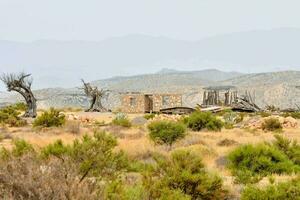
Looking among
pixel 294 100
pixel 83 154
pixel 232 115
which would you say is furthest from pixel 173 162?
pixel 294 100

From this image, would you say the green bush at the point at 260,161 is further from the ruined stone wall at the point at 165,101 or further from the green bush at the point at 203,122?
the ruined stone wall at the point at 165,101

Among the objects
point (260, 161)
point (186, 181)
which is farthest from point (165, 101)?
point (186, 181)

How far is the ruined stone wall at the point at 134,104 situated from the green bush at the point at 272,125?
27.9 m

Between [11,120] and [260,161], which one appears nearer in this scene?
[260,161]

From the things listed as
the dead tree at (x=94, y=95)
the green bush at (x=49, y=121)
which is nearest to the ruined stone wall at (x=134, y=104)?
the dead tree at (x=94, y=95)

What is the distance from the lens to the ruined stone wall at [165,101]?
67000 mm

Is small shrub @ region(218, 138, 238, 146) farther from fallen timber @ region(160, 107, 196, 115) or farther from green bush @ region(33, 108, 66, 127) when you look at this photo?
fallen timber @ region(160, 107, 196, 115)

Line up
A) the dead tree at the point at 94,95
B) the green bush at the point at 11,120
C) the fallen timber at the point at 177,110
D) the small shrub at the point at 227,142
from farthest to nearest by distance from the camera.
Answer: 1. the dead tree at the point at 94,95
2. the fallen timber at the point at 177,110
3. the green bush at the point at 11,120
4. the small shrub at the point at 227,142

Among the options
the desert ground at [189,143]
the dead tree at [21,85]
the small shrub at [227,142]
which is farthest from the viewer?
the dead tree at [21,85]

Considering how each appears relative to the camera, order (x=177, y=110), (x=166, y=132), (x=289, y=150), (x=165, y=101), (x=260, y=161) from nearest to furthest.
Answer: (x=260, y=161), (x=289, y=150), (x=166, y=132), (x=177, y=110), (x=165, y=101)

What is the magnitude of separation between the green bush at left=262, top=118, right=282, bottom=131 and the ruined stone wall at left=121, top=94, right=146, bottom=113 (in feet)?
91.5

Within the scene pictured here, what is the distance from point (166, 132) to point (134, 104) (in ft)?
132

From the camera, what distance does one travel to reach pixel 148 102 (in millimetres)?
67188

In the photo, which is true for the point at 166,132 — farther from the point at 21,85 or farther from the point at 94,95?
the point at 94,95
